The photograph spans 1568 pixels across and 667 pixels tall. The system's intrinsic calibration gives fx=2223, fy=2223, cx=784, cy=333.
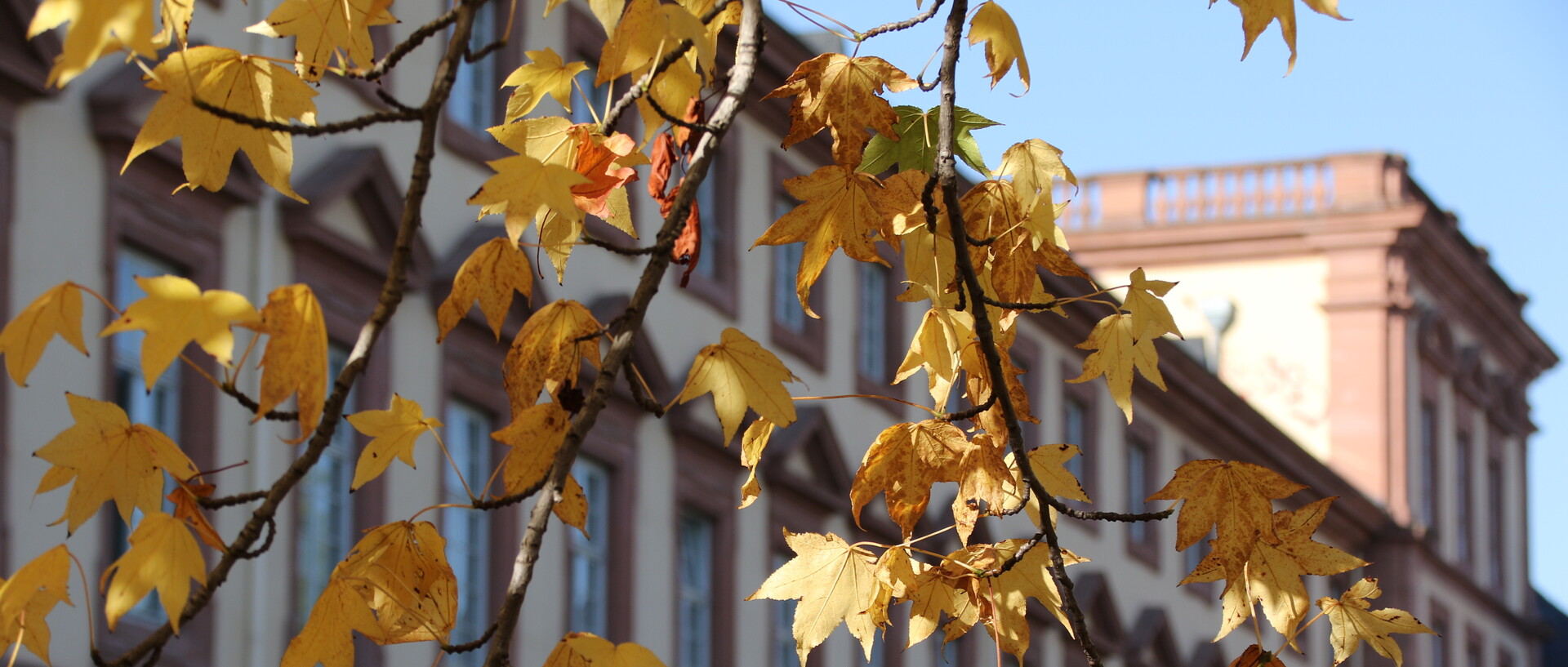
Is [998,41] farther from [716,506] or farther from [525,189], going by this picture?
[716,506]

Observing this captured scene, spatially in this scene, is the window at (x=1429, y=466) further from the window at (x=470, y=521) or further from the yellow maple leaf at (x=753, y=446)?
the yellow maple leaf at (x=753, y=446)

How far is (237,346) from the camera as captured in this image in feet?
37.1

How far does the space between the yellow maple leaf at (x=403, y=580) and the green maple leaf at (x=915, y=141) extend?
0.81 meters

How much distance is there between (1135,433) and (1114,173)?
734cm

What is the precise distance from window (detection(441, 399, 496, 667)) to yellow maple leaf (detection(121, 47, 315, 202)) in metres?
11.0

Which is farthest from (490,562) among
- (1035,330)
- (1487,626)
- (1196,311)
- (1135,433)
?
(1487,626)

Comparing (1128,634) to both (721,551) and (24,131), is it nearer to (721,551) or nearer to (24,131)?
(721,551)

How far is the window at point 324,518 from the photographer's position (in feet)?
39.4

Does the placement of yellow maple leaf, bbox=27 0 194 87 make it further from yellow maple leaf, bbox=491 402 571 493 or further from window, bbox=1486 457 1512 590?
window, bbox=1486 457 1512 590

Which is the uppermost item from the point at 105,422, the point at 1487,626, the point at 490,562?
the point at 1487,626

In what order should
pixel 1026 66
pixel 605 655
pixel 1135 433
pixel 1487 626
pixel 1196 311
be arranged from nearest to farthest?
pixel 605 655, pixel 1026 66, pixel 1135 433, pixel 1196 311, pixel 1487 626

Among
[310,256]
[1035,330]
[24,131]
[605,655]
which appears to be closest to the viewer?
[605,655]

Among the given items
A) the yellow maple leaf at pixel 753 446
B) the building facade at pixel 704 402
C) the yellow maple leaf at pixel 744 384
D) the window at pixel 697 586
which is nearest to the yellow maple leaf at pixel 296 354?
the yellow maple leaf at pixel 744 384

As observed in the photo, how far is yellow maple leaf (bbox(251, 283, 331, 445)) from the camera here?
1962mm
